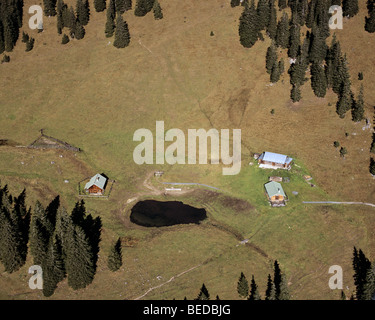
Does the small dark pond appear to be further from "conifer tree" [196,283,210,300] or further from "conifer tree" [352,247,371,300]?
"conifer tree" [352,247,371,300]

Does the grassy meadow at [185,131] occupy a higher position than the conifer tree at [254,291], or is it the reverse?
the grassy meadow at [185,131]

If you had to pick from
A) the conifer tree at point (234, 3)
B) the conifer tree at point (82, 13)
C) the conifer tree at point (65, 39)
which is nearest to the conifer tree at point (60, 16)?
the conifer tree at point (65, 39)

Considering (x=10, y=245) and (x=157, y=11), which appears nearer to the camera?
(x=10, y=245)

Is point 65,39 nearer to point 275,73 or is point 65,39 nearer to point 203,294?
point 275,73

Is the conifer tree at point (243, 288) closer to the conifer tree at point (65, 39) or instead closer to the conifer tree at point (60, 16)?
the conifer tree at point (65, 39)

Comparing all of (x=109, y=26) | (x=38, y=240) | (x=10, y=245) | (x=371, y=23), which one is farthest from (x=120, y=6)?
→ (x=10, y=245)

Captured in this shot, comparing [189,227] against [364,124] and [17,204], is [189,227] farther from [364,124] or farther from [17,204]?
[364,124]

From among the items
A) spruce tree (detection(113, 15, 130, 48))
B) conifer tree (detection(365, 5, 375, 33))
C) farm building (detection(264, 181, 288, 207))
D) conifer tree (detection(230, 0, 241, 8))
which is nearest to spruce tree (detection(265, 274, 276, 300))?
farm building (detection(264, 181, 288, 207))
